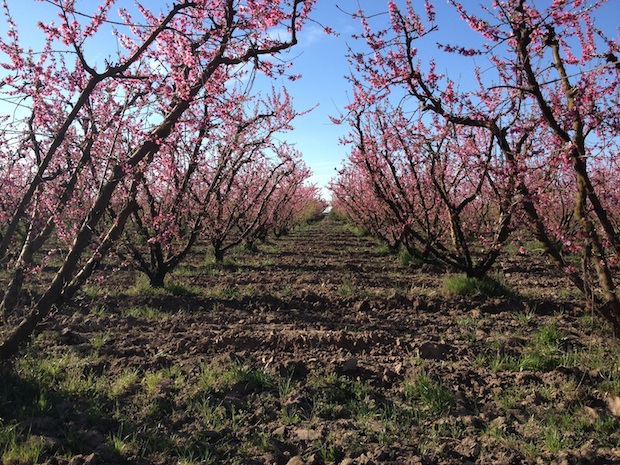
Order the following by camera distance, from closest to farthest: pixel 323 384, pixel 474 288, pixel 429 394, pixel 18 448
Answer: pixel 18 448 → pixel 429 394 → pixel 323 384 → pixel 474 288

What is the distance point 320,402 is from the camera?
→ 3.23 metres

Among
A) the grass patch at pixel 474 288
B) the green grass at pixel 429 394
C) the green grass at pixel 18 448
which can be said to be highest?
the grass patch at pixel 474 288

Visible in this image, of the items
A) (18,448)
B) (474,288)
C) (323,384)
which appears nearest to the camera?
(18,448)

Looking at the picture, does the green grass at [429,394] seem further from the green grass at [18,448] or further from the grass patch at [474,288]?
the grass patch at [474,288]

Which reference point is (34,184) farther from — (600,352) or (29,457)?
(600,352)

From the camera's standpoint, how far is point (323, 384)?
3490 mm

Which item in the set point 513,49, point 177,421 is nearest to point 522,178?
point 513,49

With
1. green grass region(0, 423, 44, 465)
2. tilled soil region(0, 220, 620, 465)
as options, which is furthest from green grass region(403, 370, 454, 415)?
green grass region(0, 423, 44, 465)

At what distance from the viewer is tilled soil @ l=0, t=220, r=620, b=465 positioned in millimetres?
2686

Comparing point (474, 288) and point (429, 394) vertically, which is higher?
point (474, 288)

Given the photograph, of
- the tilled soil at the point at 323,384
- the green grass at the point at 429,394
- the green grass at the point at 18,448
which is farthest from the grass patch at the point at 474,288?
the green grass at the point at 18,448

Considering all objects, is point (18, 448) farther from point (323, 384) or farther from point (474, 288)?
point (474, 288)

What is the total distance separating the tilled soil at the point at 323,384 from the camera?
2.69m

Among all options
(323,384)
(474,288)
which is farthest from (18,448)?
(474,288)
